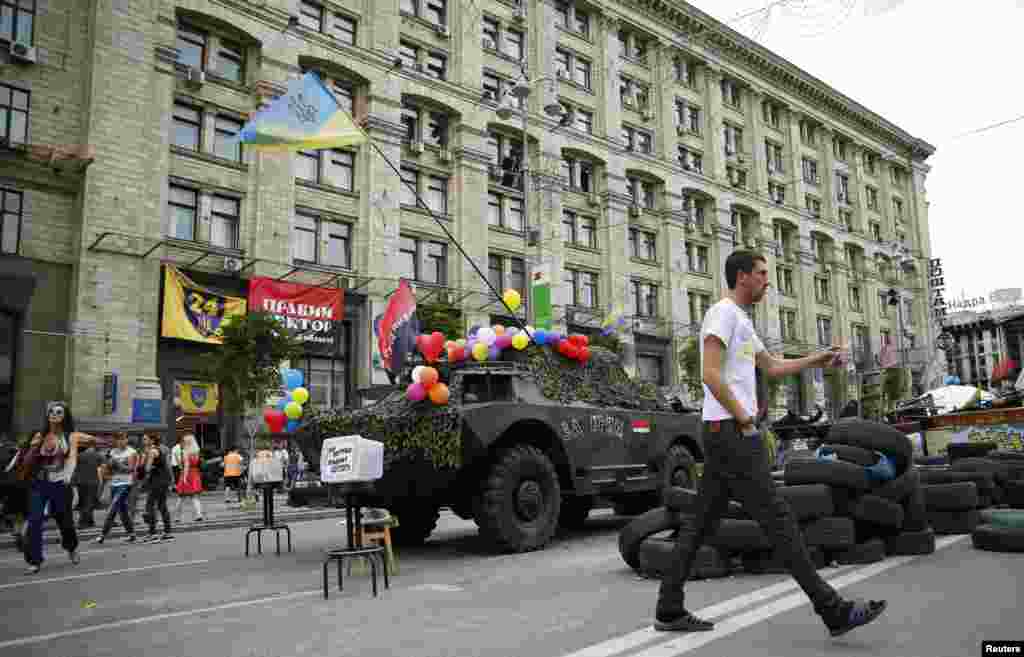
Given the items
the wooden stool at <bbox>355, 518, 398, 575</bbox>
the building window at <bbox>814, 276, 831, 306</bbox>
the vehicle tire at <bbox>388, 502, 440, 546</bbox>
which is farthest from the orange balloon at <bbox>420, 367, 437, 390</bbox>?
the building window at <bbox>814, 276, 831, 306</bbox>

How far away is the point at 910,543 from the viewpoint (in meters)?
6.34

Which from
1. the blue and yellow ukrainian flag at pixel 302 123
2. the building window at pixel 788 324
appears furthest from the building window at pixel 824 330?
the blue and yellow ukrainian flag at pixel 302 123

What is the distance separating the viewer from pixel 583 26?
41406mm

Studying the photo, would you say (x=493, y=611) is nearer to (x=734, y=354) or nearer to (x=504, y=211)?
(x=734, y=354)

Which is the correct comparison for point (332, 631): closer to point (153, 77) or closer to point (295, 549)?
point (295, 549)

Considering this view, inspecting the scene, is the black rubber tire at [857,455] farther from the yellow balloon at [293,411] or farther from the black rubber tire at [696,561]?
the yellow balloon at [293,411]

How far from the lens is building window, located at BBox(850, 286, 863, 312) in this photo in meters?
56.8

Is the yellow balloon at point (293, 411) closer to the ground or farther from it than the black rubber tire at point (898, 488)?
farther from it

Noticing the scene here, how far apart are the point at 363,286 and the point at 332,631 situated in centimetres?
2560

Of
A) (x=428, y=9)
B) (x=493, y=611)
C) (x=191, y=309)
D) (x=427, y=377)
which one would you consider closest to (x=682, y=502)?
(x=493, y=611)

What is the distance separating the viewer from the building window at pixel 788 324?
164ft

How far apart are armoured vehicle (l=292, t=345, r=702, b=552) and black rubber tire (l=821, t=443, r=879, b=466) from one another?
2.92 meters

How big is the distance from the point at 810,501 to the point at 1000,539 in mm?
1758

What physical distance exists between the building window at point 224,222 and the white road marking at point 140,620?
22548mm
